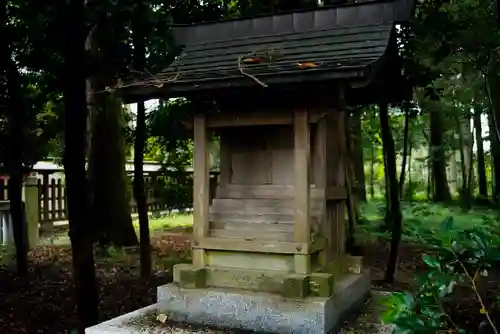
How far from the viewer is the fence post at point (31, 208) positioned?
1050 cm

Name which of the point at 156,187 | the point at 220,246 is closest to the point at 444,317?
the point at 220,246

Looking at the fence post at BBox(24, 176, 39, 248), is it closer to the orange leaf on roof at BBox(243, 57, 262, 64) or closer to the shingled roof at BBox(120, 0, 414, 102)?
the shingled roof at BBox(120, 0, 414, 102)

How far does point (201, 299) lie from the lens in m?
4.32

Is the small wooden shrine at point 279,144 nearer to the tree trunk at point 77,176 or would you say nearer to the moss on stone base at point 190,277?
the moss on stone base at point 190,277

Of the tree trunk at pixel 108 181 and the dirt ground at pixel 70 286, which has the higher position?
the tree trunk at pixel 108 181

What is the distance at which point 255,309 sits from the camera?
414 cm

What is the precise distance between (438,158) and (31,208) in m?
14.1

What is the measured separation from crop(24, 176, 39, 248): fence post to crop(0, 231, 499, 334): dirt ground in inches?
21.8

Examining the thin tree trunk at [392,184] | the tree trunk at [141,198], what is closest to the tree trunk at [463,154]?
the thin tree trunk at [392,184]

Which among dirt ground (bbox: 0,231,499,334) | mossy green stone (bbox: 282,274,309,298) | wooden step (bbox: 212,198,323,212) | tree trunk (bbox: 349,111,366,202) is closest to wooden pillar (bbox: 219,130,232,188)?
wooden step (bbox: 212,198,323,212)

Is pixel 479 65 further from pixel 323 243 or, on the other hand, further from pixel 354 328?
pixel 354 328

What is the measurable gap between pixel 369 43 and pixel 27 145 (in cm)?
591

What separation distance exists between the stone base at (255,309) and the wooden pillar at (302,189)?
0.32m

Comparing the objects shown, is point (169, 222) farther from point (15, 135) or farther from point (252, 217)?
Answer: point (252, 217)
